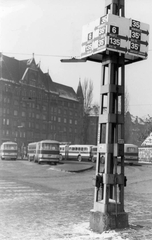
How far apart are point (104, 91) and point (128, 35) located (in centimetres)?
118

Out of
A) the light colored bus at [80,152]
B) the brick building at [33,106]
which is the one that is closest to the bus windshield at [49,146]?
the light colored bus at [80,152]

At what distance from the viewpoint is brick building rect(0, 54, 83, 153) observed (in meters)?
78.6

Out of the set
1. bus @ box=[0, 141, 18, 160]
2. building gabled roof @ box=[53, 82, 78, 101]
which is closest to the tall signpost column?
bus @ box=[0, 141, 18, 160]

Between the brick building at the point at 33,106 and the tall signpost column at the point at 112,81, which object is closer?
the tall signpost column at the point at 112,81

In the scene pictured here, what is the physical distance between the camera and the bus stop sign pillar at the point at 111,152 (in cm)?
664

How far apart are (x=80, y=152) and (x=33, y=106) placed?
41.7m

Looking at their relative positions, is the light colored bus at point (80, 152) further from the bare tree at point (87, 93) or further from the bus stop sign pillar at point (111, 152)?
the bus stop sign pillar at point (111, 152)

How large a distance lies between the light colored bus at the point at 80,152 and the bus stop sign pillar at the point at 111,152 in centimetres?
3836

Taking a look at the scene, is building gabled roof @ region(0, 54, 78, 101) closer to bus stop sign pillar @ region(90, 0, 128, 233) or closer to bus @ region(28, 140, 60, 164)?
bus @ region(28, 140, 60, 164)

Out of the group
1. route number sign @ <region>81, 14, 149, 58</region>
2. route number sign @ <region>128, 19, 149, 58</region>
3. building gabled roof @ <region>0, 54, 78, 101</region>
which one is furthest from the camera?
building gabled roof @ <region>0, 54, 78, 101</region>

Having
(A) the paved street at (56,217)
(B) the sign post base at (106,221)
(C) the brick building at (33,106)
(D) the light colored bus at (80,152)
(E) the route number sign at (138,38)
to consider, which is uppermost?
(C) the brick building at (33,106)

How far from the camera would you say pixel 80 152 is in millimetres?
46656

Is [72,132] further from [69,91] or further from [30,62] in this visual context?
[30,62]

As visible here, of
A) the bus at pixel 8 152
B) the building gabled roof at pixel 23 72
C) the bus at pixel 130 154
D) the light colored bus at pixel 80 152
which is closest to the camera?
the bus at pixel 130 154
